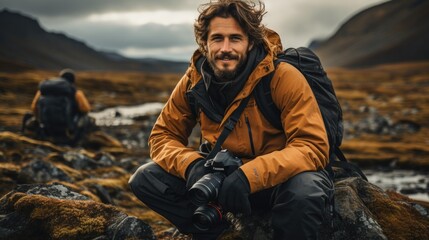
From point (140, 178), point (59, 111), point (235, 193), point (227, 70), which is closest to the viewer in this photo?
point (235, 193)

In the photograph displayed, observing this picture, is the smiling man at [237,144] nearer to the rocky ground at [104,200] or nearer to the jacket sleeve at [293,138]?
the jacket sleeve at [293,138]

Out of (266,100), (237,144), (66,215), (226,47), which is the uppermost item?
(226,47)

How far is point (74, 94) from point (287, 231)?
14.0 metres

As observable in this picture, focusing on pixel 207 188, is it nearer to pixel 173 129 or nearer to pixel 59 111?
pixel 173 129

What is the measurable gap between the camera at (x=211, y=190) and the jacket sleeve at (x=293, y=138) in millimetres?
238

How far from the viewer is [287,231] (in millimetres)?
4672

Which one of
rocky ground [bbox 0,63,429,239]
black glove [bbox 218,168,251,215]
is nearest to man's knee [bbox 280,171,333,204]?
black glove [bbox 218,168,251,215]

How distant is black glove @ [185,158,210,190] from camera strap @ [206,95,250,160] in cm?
17

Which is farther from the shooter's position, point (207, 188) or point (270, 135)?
point (270, 135)

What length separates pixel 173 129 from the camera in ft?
20.6

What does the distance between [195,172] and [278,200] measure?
1.07 metres

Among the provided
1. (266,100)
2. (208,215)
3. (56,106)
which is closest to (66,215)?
(208,215)

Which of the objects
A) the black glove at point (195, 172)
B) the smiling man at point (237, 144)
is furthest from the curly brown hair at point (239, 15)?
the black glove at point (195, 172)

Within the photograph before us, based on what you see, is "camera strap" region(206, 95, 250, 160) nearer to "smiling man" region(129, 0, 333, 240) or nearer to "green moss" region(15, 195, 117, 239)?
"smiling man" region(129, 0, 333, 240)
